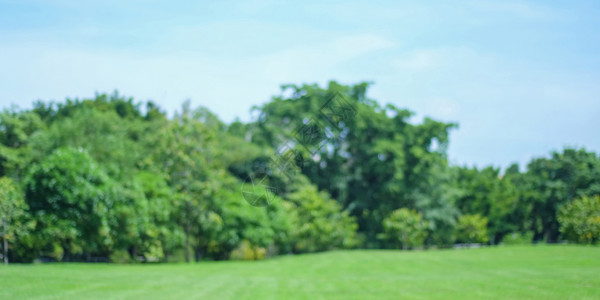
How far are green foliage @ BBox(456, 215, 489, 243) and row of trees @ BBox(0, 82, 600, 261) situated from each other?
0.17 m

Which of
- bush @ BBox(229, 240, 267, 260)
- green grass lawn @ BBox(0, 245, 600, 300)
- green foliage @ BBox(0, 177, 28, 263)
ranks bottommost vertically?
bush @ BBox(229, 240, 267, 260)

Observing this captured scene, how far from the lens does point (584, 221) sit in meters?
37.3

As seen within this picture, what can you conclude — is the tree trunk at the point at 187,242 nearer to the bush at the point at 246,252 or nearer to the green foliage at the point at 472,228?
the bush at the point at 246,252

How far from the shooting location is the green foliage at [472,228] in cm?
4947

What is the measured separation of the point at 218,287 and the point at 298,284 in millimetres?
2766

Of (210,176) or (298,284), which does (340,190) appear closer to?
(210,176)

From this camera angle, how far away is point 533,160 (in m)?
54.7

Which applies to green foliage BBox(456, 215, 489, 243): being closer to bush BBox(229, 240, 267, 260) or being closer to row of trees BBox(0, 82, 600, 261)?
row of trees BBox(0, 82, 600, 261)


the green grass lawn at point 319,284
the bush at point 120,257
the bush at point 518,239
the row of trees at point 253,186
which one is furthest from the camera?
the bush at point 518,239

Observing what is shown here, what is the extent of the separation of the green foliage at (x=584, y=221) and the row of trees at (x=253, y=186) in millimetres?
121

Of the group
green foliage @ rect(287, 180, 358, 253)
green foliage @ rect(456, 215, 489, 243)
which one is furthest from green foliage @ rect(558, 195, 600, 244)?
green foliage @ rect(287, 180, 358, 253)

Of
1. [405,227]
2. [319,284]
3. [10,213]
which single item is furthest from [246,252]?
[319,284]

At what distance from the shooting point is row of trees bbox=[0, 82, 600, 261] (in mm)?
23500

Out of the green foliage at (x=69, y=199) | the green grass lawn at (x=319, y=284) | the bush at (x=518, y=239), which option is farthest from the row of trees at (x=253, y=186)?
the green grass lawn at (x=319, y=284)
